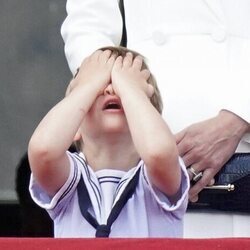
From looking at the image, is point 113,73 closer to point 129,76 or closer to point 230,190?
point 129,76

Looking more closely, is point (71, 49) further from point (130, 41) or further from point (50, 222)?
point (50, 222)

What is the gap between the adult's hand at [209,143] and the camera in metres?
2.45

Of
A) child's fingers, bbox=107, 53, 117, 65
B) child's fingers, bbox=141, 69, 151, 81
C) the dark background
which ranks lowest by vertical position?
the dark background

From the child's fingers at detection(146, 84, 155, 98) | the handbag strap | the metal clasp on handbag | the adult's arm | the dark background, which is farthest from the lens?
the dark background

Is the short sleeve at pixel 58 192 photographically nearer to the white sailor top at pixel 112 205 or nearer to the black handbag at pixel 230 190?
the white sailor top at pixel 112 205

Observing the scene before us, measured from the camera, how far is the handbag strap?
2.14 meters

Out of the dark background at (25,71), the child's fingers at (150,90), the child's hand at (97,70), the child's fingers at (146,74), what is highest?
the child's hand at (97,70)

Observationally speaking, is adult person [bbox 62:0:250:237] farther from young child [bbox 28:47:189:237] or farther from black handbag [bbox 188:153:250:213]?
young child [bbox 28:47:189:237]

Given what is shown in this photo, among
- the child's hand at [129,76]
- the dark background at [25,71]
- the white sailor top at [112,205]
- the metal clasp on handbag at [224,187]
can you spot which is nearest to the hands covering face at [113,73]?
the child's hand at [129,76]

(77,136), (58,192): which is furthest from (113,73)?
(58,192)

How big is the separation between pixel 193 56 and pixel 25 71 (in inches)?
33.8

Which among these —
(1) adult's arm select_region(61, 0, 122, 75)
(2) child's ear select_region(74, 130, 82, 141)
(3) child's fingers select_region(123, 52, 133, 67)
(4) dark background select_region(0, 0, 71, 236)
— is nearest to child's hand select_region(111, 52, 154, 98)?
(3) child's fingers select_region(123, 52, 133, 67)

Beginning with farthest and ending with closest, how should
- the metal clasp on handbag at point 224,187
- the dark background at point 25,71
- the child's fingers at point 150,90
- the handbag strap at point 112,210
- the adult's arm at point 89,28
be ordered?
the dark background at point 25,71
the adult's arm at point 89,28
the metal clasp on handbag at point 224,187
the child's fingers at point 150,90
the handbag strap at point 112,210

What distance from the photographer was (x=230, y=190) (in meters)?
2.43
